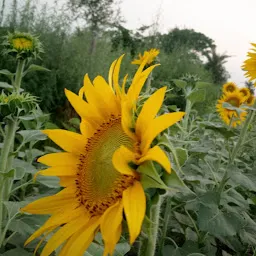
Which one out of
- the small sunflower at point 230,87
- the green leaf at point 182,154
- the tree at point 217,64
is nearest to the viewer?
the green leaf at point 182,154

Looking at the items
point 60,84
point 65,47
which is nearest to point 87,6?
point 65,47

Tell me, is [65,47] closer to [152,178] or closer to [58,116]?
[58,116]

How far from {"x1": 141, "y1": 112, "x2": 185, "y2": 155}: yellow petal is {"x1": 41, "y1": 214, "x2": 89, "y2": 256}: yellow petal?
16 cm

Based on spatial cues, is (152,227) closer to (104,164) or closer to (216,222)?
(104,164)

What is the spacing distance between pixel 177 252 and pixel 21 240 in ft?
1.38

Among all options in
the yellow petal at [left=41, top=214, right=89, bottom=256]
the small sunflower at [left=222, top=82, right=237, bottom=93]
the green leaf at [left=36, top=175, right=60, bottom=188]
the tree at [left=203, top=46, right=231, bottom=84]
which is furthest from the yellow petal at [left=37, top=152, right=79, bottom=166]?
the tree at [left=203, top=46, right=231, bottom=84]

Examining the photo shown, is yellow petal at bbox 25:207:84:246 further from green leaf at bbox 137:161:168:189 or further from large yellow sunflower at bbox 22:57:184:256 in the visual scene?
green leaf at bbox 137:161:168:189

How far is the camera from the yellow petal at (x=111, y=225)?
0.54 metres

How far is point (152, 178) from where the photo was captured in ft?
1.81

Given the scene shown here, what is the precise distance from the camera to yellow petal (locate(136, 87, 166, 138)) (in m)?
0.56

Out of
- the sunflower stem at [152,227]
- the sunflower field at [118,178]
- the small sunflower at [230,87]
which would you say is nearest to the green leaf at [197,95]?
the sunflower field at [118,178]

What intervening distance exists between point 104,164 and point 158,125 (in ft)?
0.47

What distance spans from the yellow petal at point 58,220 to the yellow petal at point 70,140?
98 millimetres

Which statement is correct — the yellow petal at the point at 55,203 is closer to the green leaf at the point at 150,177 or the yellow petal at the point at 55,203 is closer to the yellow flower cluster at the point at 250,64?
the green leaf at the point at 150,177
